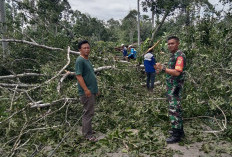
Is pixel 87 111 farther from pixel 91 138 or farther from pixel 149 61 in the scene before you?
pixel 149 61

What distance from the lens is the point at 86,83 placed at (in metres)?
3.71

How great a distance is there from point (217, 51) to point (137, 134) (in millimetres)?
3688

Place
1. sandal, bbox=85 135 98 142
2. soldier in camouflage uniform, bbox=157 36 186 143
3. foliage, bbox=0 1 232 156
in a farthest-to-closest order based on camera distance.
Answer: sandal, bbox=85 135 98 142 < foliage, bbox=0 1 232 156 < soldier in camouflage uniform, bbox=157 36 186 143

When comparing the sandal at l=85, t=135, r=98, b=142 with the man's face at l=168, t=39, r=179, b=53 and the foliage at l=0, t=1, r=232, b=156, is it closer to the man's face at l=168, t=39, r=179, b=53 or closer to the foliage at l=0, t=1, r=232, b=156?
the foliage at l=0, t=1, r=232, b=156

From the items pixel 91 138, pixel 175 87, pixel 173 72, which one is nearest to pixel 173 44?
pixel 173 72

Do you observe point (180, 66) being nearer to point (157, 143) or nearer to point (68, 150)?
point (157, 143)

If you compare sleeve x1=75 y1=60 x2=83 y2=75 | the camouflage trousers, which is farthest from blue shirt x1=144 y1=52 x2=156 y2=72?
sleeve x1=75 y1=60 x2=83 y2=75

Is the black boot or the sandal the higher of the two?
the black boot

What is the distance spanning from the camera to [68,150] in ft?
11.4

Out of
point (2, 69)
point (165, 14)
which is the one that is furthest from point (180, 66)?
point (165, 14)

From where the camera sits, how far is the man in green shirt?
11.7ft

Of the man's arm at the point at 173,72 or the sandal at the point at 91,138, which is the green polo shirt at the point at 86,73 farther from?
the man's arm at the point at 173,72

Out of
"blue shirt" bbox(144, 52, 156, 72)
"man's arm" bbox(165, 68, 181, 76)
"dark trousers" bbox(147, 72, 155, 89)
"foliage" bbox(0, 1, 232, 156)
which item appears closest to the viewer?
"man's arm" bbox(165, 68, 181, 76)

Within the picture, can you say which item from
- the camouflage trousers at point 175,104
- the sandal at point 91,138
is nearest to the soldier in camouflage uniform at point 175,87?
the camouflage trousers at point 175,104
